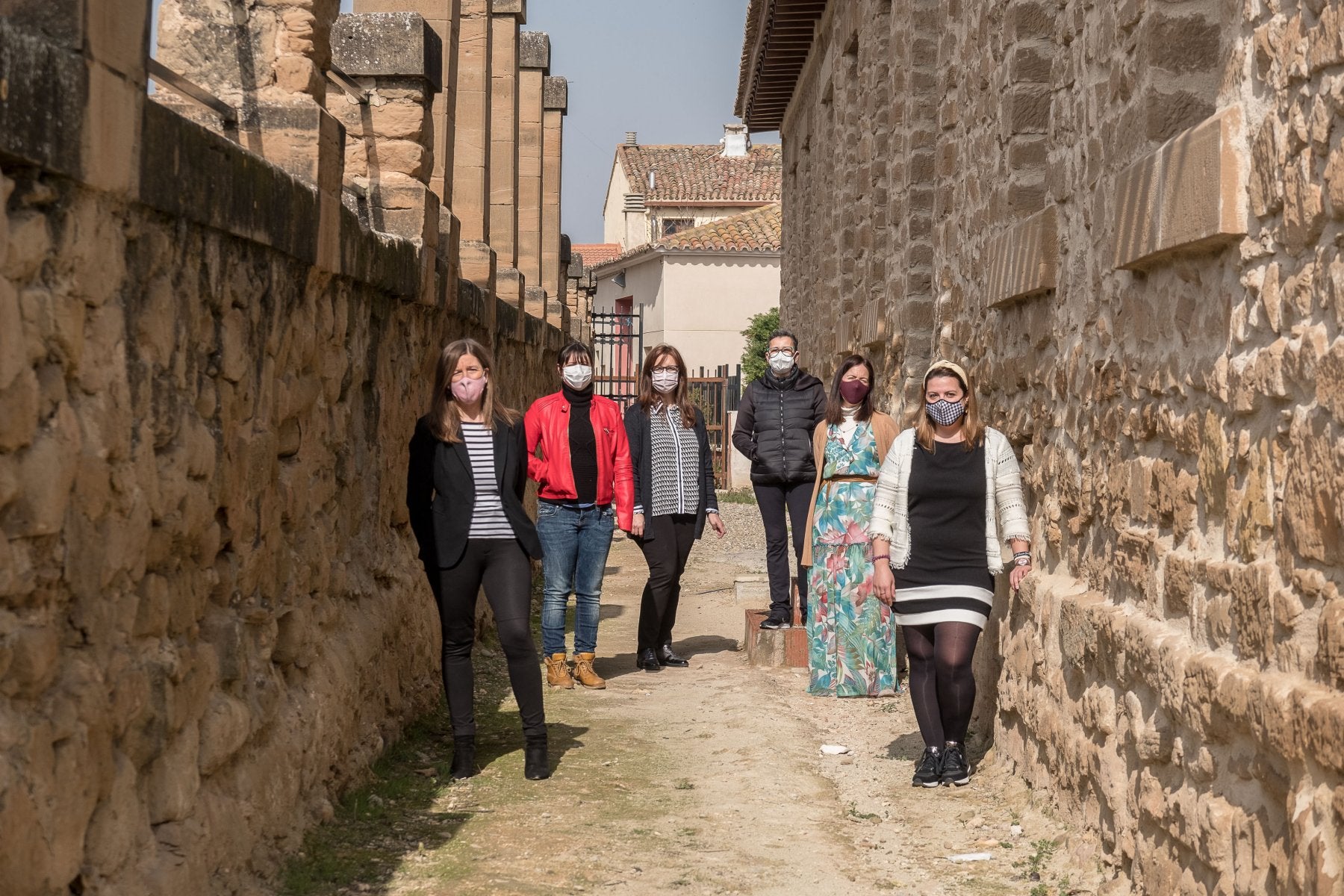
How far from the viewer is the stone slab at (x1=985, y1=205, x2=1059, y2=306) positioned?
18.0ft

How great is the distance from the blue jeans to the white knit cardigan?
2.26 m

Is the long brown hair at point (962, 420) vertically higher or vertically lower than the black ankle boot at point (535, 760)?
higher

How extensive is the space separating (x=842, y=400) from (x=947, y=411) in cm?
189

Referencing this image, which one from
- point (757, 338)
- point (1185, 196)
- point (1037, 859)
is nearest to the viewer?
point (1185, 196)

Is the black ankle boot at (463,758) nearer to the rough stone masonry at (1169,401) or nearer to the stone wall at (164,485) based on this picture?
the stone wall at (164,485)

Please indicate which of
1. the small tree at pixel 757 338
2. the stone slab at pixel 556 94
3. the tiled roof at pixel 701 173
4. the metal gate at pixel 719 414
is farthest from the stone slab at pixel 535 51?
the tiled roof at pixel 701 173

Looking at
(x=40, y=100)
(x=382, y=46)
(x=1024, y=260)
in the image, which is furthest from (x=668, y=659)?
(x=40, y=100)

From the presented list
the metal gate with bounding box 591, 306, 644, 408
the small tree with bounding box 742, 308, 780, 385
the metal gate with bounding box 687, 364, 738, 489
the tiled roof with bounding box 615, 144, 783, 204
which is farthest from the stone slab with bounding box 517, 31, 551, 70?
the tiled roof with bounding box 615, 144, 783, 204

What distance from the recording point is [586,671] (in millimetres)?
7859

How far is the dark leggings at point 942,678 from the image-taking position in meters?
5.59

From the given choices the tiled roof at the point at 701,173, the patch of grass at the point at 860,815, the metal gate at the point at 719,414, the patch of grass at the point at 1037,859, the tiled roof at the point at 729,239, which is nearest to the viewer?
the patch of grass at the point at 1037,859

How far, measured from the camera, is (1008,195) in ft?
20.4

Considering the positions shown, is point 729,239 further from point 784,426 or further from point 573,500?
point 573,500

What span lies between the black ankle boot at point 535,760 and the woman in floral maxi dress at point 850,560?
6.89 ft
